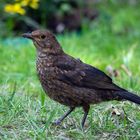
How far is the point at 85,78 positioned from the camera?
5.75m

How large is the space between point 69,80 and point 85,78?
145 mm

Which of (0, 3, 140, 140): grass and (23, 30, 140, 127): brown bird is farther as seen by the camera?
(23, 30, 140, 127): brown bird

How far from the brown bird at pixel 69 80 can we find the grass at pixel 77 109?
0.18 meters

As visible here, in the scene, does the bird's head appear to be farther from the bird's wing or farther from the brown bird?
the bird's wing

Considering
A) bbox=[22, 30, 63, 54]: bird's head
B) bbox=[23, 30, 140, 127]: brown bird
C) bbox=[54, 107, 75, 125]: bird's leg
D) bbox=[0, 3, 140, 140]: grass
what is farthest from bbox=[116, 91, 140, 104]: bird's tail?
bbox=[22, 30, 63, 54]: bird's head

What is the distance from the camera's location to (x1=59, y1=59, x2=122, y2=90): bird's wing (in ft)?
18.8

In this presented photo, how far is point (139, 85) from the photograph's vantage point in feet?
24.0

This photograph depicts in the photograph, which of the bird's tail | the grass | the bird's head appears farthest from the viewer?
the bird's head

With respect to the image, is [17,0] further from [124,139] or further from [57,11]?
[124,139]

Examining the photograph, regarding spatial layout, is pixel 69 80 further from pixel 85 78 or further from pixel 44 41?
pixel 44 41

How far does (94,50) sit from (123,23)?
2615 millimetres

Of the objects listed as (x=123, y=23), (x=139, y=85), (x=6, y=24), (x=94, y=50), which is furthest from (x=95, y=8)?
(x=139, y=85)

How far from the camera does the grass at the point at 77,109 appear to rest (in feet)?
18.0

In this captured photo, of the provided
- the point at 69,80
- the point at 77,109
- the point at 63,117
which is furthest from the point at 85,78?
the point at 77,109
